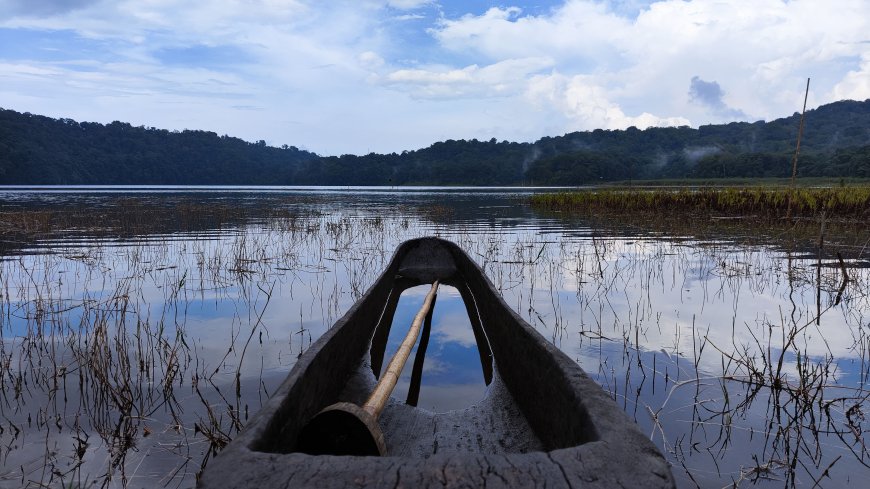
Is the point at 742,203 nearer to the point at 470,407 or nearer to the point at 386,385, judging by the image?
the point at 470,407

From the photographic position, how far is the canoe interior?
2461mm

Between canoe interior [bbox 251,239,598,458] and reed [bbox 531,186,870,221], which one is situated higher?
reed [bbox 531,186,870,221]

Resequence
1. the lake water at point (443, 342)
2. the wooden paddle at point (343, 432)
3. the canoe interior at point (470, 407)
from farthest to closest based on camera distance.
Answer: the lake water at point (443, 342) < the canoe interior at point (470, 407) < the wooden paddle at point (343, 432)

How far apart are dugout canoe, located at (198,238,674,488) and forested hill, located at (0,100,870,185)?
314ft

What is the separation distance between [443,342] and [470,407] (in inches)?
89.8

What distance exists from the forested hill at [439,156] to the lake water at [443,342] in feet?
295

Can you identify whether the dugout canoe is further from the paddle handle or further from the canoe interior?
the paddle handle

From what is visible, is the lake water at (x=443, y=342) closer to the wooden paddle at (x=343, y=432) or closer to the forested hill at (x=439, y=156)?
the wooden paddle at (x=343, y=432)

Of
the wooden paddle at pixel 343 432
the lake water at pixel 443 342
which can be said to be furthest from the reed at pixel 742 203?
the wooden paddle at pixel 343 432

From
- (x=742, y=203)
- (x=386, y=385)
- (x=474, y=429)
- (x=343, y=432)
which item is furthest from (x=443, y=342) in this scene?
(x=742, y=203)

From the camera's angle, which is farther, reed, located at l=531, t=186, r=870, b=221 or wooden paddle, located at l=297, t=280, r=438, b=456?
reed, located at l=531, t=186, r=870, b=221

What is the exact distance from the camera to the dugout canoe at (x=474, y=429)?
62.5 inches

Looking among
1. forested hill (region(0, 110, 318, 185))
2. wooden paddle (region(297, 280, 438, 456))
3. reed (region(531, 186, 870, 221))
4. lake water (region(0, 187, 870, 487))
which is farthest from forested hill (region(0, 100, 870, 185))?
wooden paddle (region(297, 280, 438, 456))

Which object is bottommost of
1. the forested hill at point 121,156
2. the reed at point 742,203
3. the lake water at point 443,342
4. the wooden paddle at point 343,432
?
the lake water at point 443,342
